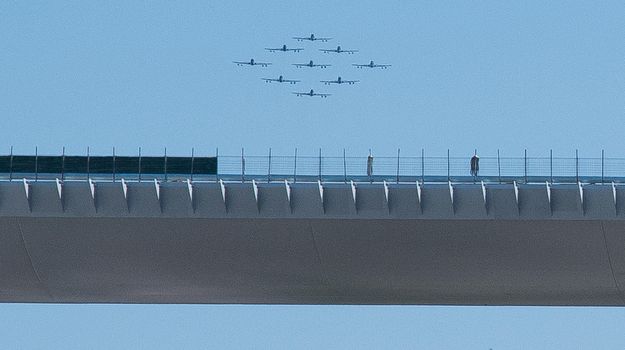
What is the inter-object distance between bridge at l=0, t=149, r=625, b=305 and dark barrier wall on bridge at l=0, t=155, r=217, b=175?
0.42 meters

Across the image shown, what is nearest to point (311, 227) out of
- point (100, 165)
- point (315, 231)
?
point (315, 231)

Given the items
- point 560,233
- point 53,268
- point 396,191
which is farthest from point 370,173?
point 53,268

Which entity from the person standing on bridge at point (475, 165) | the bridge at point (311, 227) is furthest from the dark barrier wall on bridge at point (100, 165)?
the person standing on bridge at point (475, 165)

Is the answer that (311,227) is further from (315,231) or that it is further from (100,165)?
(100,165)

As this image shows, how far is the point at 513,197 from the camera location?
107m

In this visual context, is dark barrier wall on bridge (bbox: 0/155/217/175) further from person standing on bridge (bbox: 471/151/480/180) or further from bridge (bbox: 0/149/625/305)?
person standing on bridge (bbox: 471/151/480/180)

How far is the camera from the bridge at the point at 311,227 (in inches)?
4215

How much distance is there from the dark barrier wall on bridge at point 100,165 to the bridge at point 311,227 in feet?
1.38

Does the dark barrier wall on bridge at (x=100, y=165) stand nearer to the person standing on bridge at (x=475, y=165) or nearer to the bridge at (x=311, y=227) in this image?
the bridge at (x=311, y=227)

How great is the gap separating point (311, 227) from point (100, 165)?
496 inches

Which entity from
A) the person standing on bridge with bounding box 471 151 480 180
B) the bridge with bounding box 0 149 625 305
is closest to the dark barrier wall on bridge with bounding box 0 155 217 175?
the bridge with bounding box 0 149 625 305

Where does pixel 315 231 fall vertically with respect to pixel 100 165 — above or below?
below

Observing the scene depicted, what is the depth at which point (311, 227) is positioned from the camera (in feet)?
352

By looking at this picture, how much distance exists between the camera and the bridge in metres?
107
